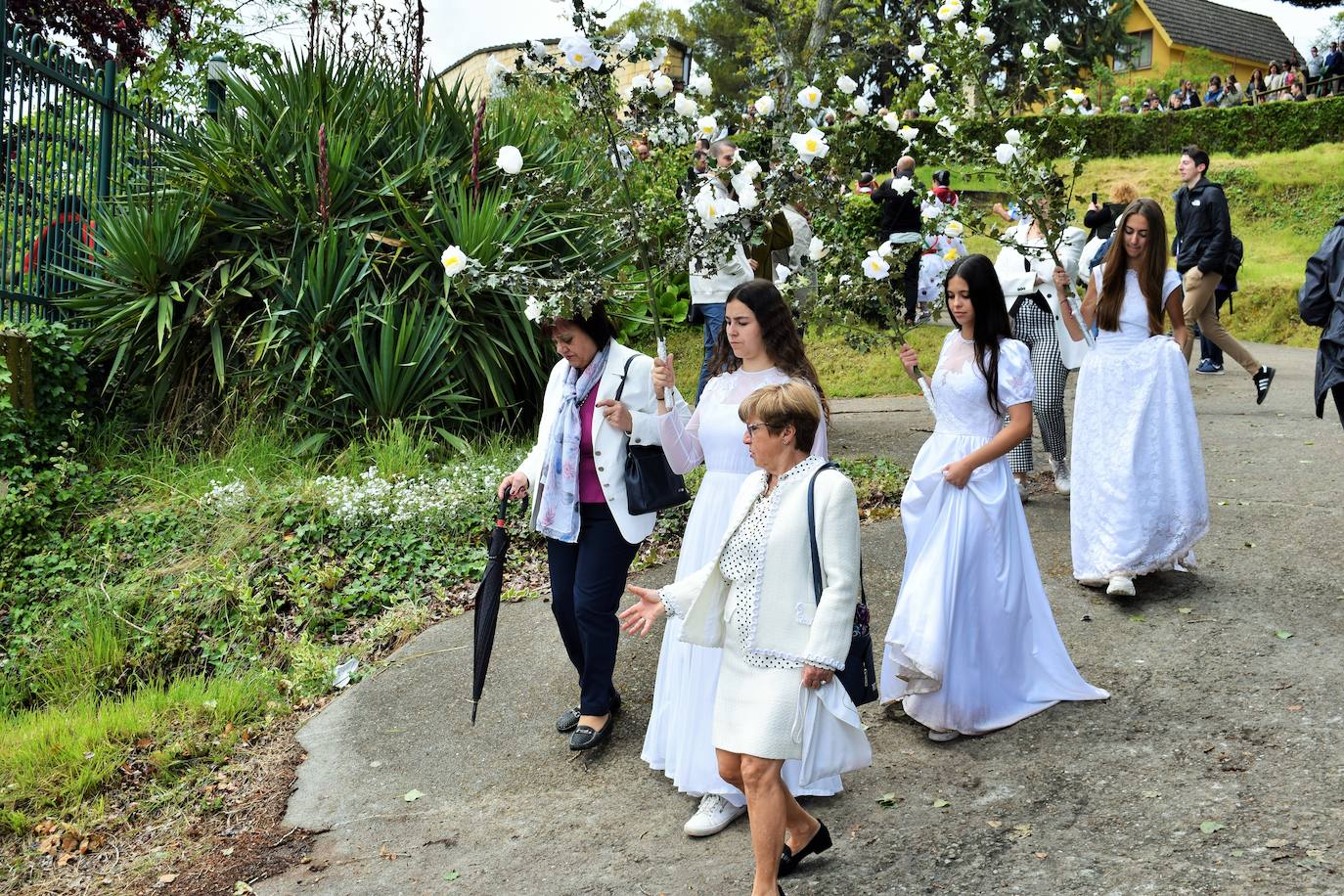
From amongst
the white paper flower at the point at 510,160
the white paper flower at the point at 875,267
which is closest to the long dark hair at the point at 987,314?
the white paper flower at the point at 875,267

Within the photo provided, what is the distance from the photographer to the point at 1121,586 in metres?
5.98

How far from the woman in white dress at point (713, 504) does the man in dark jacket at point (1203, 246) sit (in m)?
6.89

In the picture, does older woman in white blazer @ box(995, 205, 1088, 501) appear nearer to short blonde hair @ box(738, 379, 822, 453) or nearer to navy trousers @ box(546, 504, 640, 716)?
navy trousers @ box(546, 504, 640, 716)

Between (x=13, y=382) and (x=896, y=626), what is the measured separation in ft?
23.1

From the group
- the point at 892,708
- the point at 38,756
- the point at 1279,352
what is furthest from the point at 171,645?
the point at 1279,352

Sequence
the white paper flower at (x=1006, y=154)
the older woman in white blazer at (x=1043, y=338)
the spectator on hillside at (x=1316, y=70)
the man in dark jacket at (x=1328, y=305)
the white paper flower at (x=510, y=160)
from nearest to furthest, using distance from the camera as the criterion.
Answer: the white paper flower at (x=510, y=160), the man in dark jacket at (x=1328, y=305), the white paper flower at (x=1006, y=154), the older woman in white blazer at (x=1043, y=338), the spectator on hillside at (x=1316, y=70)

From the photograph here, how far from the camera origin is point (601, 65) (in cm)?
464

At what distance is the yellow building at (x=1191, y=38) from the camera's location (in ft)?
160

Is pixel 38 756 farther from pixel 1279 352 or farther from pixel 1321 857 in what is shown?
pixel 1279 352

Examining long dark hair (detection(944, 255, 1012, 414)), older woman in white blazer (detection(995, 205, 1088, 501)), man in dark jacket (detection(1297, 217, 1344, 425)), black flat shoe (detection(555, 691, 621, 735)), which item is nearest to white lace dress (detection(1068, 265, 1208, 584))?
man in dark jacket (detection(1297, 217, 1344, 425))

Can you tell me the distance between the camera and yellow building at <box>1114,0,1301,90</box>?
48875 millimetres

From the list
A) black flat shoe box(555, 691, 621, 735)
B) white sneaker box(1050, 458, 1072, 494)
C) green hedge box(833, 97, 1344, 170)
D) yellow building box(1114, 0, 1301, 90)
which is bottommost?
black flat shoe box(555, 691, 621, 735)

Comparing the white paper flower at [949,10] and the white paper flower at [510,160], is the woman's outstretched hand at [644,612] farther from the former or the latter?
the white paper flower at [949,10]

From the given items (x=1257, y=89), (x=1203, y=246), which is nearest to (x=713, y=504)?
(x=1203, y=246)
